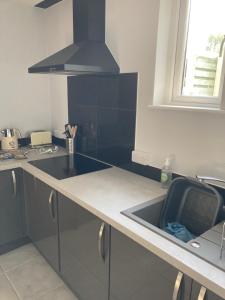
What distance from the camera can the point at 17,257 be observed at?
2.09 metres

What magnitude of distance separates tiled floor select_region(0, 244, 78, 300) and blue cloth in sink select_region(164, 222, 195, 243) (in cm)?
92

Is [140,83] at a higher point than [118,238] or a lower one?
higher

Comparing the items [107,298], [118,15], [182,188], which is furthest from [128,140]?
[107,298]

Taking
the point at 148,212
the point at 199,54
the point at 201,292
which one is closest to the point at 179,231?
the point at 148,212

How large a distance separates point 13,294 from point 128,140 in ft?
4.35

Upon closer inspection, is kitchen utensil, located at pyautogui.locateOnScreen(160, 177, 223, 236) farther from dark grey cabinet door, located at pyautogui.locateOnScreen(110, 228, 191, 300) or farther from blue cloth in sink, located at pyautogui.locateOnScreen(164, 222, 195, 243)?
dark grey cabinet door, located at pyautogui.locateOnScreen(110, 228, 191, 300)

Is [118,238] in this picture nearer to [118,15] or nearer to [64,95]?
[118,15]

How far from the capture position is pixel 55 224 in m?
1.68

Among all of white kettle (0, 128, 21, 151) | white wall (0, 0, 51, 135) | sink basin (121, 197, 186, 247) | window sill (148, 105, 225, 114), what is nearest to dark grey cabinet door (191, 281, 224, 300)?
sink basin (121, 197, 186, 247)

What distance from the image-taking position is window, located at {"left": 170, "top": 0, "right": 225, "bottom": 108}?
1.35 metres

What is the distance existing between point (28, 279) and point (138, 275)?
1.13 meters

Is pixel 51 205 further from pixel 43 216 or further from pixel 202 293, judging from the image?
pixel 202 293

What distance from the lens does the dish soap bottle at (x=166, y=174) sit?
1489mm

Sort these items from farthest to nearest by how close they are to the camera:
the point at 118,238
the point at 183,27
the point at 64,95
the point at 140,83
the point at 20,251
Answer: the point at 64,95 → the point at 20,251 → the point at 140,83 → the point at 183,27 → the point at 118,238
